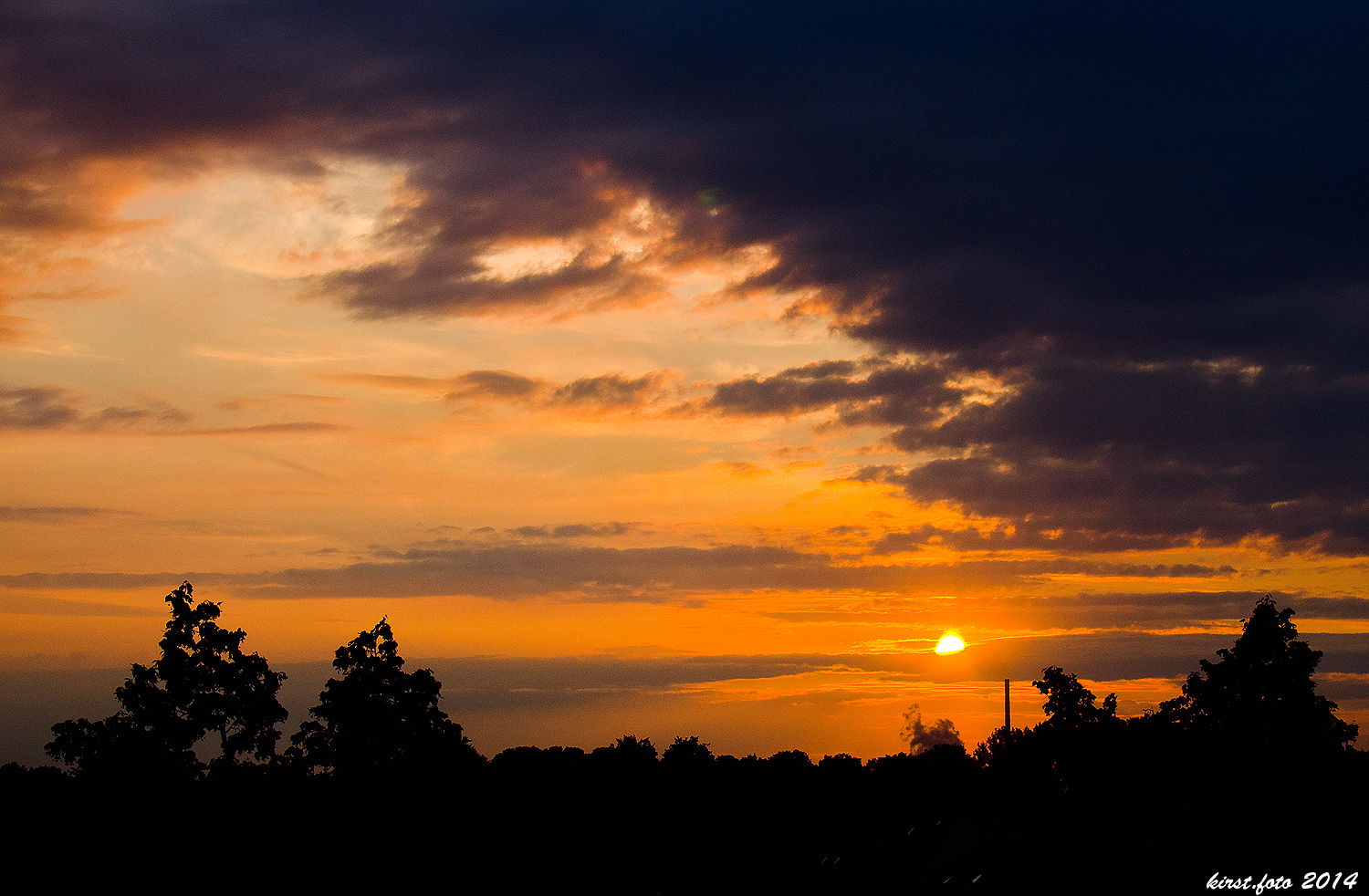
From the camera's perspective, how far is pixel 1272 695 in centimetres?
7875

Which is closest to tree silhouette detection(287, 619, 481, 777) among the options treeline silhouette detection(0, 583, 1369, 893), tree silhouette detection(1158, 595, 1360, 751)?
treeline silhouette detection(0, 583, 1369, 893)

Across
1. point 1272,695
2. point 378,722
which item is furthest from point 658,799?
point 1272,695

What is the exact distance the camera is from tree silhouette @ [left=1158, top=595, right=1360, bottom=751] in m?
77.6

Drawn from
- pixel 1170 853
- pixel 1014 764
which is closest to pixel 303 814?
pixel 1170 853

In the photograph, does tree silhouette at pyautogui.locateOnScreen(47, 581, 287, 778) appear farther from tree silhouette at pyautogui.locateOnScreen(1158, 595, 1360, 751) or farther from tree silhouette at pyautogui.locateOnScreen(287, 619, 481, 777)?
tree silhouette at pyautogui.locateOnScreen(1158, 595, 1360, 751)

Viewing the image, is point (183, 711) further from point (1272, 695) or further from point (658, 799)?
point (1272, 695)

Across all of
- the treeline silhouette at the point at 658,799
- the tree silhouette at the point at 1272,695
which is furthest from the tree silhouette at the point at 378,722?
the tree silhouette at the point at 1272,695

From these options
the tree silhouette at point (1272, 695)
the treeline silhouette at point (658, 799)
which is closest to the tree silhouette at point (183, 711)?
the treeline silhouette at point (658, 799)

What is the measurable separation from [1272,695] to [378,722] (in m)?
54.9

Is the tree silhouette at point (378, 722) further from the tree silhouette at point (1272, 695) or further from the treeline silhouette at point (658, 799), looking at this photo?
the tree silhouette at point (1272, 695)

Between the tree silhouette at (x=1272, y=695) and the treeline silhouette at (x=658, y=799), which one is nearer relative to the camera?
A: the treeline silhouette at (x=658, y=799)

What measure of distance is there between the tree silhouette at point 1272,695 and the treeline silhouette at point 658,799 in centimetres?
12

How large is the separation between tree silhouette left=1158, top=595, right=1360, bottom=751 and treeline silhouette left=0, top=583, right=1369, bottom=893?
0.12 m

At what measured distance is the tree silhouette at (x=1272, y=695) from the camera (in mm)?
77562
